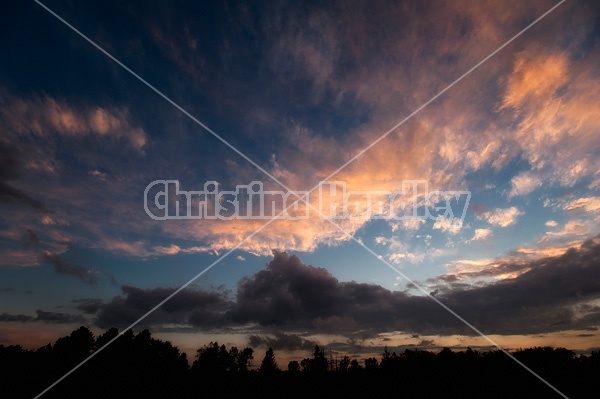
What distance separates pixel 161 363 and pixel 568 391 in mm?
123179

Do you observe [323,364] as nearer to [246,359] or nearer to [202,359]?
[246,359]

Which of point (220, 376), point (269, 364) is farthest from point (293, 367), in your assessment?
point (220, 376)

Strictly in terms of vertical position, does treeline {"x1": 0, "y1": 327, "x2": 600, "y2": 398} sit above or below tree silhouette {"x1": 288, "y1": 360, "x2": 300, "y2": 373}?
→ above

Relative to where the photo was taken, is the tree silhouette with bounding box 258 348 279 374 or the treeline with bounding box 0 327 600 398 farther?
the tree silhouette with bounding box 258 348 279 374

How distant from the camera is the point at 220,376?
111500 millimetres

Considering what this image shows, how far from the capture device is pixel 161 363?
359ft

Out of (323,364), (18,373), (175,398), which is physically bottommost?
(323,364)

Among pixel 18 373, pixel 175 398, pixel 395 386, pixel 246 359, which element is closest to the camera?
pixel 18 373

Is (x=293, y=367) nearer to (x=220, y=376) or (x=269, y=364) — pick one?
(x=269, y=364)

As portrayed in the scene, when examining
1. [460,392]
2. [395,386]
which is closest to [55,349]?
[395,386]

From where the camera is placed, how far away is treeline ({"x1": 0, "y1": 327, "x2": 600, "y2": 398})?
75.7 m

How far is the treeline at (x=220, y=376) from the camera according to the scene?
7569 centimetres

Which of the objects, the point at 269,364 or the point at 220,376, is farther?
the point at 269,364

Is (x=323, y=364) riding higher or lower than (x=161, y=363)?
lower
